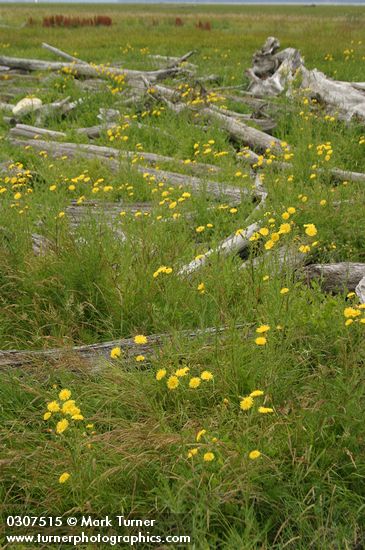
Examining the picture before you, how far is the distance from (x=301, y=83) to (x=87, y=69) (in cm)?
623

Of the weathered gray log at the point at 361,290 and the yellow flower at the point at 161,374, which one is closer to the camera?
the yellow flower at the point at 161,374

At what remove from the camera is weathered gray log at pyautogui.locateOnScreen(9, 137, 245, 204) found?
6.47m

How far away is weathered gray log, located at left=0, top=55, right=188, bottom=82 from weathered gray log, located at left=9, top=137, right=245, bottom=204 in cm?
495

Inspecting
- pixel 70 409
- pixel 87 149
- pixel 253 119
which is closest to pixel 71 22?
pixel 253 119

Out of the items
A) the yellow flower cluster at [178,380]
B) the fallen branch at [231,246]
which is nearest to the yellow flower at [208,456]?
the yellow flower cluster at [178,380]

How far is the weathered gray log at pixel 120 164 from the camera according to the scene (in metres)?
6.47

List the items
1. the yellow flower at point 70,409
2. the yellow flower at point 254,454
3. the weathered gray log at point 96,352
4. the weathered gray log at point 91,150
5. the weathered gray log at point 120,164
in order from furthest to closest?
the weathered gray log at point 91,150 → the weathered gray log at point 120,164 → the weathered gray log at point 96,352 → the yellow flower at point 70,409 → the yellow flower at point 254,454

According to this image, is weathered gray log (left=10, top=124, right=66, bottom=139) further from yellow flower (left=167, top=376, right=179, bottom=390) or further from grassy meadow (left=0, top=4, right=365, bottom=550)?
yellow flower (left=167, top=376, right=179, bottom=390)

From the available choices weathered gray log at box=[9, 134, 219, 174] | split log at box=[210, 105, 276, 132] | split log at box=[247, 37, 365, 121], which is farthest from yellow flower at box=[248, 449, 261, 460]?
split log at box=[210, 105, 276, 132]

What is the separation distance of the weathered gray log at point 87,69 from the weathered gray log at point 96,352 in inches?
433

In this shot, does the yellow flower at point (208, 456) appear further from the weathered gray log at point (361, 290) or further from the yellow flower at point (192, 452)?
the weathered gray log at point (361, 290)

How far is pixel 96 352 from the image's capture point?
348 centimetres

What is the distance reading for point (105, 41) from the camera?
21.6m

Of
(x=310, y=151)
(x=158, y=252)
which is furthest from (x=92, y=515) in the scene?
(x=310, y=151)
